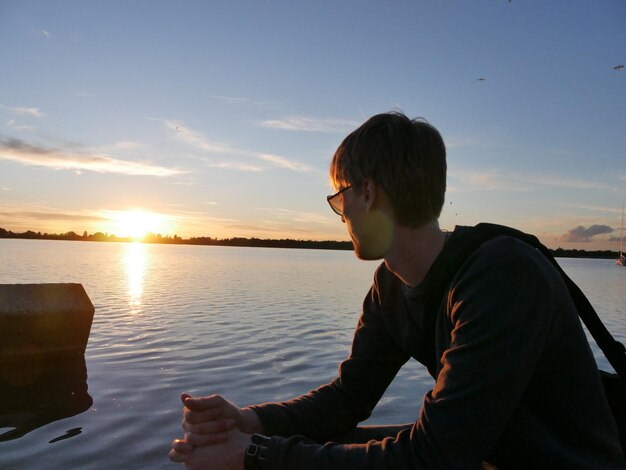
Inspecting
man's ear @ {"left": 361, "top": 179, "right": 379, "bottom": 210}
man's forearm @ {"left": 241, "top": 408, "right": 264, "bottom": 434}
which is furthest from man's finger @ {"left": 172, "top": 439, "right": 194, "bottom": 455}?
man's ear @ {"left": 361, "top": 179, "right": 379, "bottom": 210}

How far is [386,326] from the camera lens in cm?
299

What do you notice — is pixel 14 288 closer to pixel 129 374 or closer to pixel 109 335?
pixel 129 374

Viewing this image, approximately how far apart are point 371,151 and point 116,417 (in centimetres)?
573

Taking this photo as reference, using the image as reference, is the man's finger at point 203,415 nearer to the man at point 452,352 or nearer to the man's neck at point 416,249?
the man at point 452,352

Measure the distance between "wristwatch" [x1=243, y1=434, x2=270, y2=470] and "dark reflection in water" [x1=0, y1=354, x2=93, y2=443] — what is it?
455 cm

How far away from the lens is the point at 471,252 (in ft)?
7.52

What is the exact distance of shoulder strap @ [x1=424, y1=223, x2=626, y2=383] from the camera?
7.59 feet

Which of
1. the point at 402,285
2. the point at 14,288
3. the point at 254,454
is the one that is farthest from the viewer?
the point at 14,288

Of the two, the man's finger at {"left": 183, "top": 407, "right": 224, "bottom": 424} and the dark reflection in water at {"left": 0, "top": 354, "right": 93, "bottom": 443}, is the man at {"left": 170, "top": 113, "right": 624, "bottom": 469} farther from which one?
the dark reflection in water at {"left": 0, "top": 354, "right": 93, "bottom": 443}

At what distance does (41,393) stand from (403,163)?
292 inches

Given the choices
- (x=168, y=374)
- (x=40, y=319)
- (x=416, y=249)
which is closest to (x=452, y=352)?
(x=416, y=249)

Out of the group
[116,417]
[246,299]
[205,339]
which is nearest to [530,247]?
[116,417]

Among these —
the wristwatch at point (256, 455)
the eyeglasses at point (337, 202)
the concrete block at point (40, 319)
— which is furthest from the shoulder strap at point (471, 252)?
the concrete block at point (40, 319)

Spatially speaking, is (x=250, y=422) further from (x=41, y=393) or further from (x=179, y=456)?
A: (x=41, y=393)
